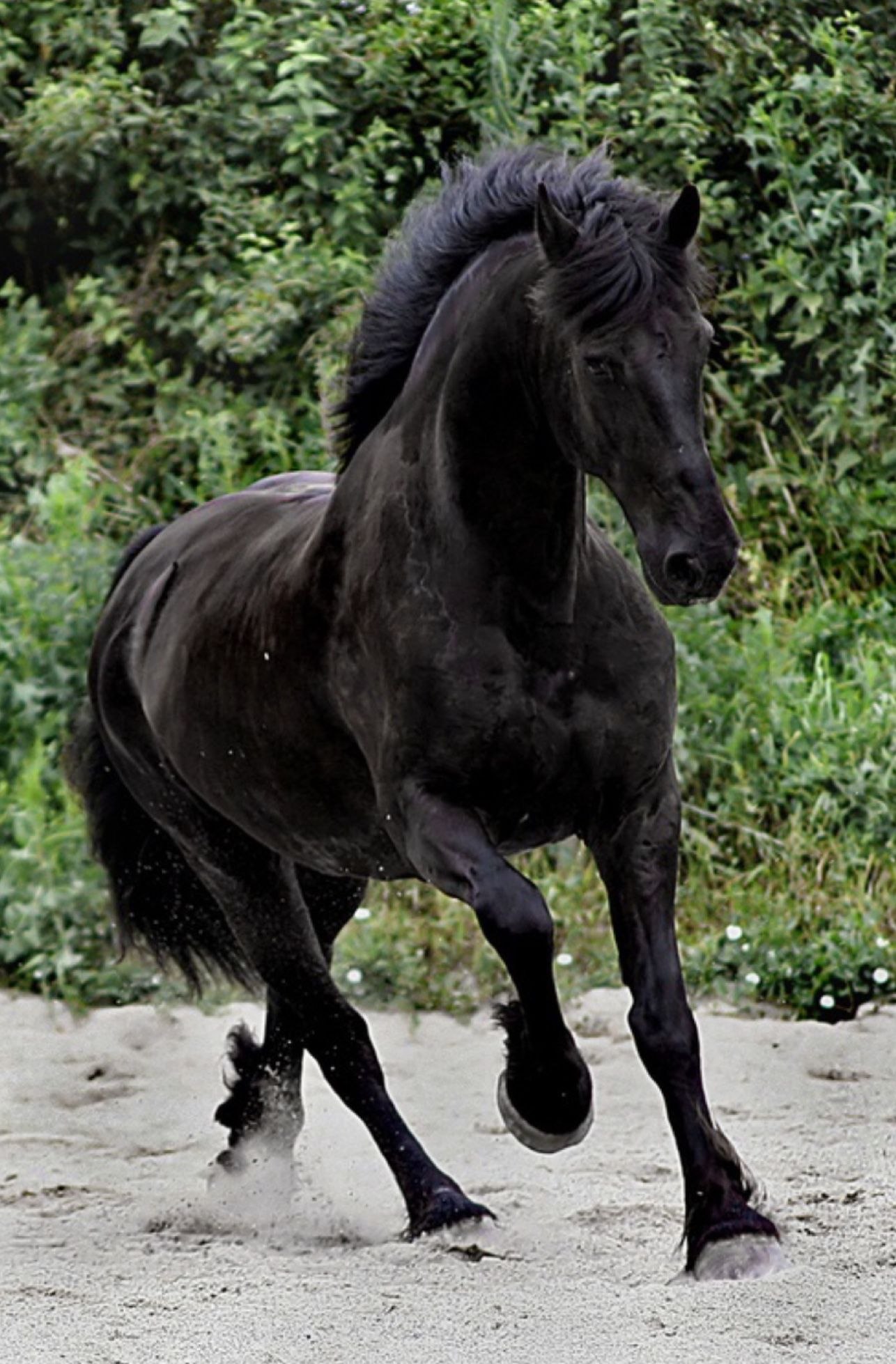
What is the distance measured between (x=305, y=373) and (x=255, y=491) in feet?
9.93

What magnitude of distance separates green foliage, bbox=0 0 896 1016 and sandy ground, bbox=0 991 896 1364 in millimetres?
467

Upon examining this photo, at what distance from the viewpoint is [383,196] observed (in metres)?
8.45

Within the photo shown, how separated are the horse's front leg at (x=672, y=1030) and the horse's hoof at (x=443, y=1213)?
2.11 ft

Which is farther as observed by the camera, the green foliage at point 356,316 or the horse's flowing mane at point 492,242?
the green foliage at point 356,316

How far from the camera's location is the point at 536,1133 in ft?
12.0

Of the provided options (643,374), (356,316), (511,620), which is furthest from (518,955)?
(356,316)

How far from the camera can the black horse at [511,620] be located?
129 inches

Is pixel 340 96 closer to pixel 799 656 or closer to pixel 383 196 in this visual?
pixel 383 196

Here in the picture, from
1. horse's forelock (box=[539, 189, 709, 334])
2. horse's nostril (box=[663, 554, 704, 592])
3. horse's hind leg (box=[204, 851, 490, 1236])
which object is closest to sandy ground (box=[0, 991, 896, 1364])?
horse's hind leg (box=[204, 851, 490, 1236])

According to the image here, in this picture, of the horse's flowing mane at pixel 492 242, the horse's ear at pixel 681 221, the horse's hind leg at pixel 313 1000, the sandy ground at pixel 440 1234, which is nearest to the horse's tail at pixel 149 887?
the horse's hind leg at pixel 313 1000

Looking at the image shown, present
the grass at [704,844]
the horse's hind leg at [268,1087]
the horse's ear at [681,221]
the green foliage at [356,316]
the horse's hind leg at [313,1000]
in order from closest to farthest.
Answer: the horse's ear at [681,221]
the horse's hind leg at [313,1000]
the horse's hind leg at [268,1087]
the grass at [704,844]
the green foliage at [356,316]

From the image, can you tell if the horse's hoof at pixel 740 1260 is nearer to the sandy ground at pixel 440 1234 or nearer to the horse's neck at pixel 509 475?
the sandy ground at pixel 440 1234

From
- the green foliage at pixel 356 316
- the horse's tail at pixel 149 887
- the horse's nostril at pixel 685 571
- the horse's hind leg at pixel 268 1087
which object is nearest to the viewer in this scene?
the horse's nostril at pixel 685 571

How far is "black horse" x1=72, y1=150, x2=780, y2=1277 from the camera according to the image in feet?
10.8
